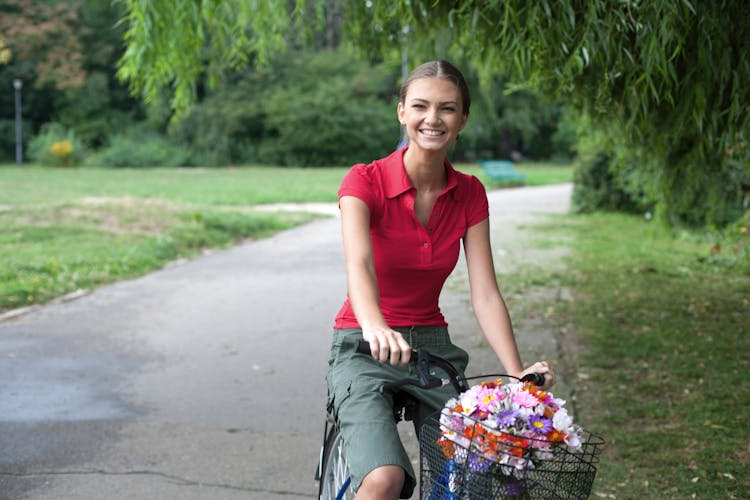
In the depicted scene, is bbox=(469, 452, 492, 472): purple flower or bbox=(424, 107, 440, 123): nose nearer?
bbox=(469, 452, 492, 472): purple flower

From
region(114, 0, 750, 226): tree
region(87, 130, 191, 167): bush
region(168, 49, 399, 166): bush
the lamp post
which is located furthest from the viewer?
region(168, 49, 399, 166): bush

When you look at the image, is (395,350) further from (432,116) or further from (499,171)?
(499,171)

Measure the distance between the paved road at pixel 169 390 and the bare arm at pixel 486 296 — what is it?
1936 mm

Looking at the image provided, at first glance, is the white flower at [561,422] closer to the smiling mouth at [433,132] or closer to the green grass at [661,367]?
the smiling mouth at [433,132]

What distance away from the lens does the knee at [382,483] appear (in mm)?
2367

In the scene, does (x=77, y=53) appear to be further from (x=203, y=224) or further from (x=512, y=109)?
(x=203, y=224)

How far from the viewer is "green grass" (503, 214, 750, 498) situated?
15.2ft

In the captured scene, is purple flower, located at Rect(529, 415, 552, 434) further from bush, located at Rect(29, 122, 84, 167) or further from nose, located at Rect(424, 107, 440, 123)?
bush, located at Rect(29, 122, 84, 167)

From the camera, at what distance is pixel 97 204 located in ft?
55.6

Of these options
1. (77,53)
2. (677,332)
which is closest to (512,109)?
(77,53)

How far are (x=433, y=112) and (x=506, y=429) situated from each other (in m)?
1.10

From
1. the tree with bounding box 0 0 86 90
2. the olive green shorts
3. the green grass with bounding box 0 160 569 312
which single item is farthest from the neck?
the tree with bounding box 0 0 86 90

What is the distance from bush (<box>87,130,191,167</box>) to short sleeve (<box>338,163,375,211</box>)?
45.3 m

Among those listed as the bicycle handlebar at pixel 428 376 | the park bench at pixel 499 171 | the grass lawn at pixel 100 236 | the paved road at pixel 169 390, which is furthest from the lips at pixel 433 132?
the park bench at pixel 499 171
